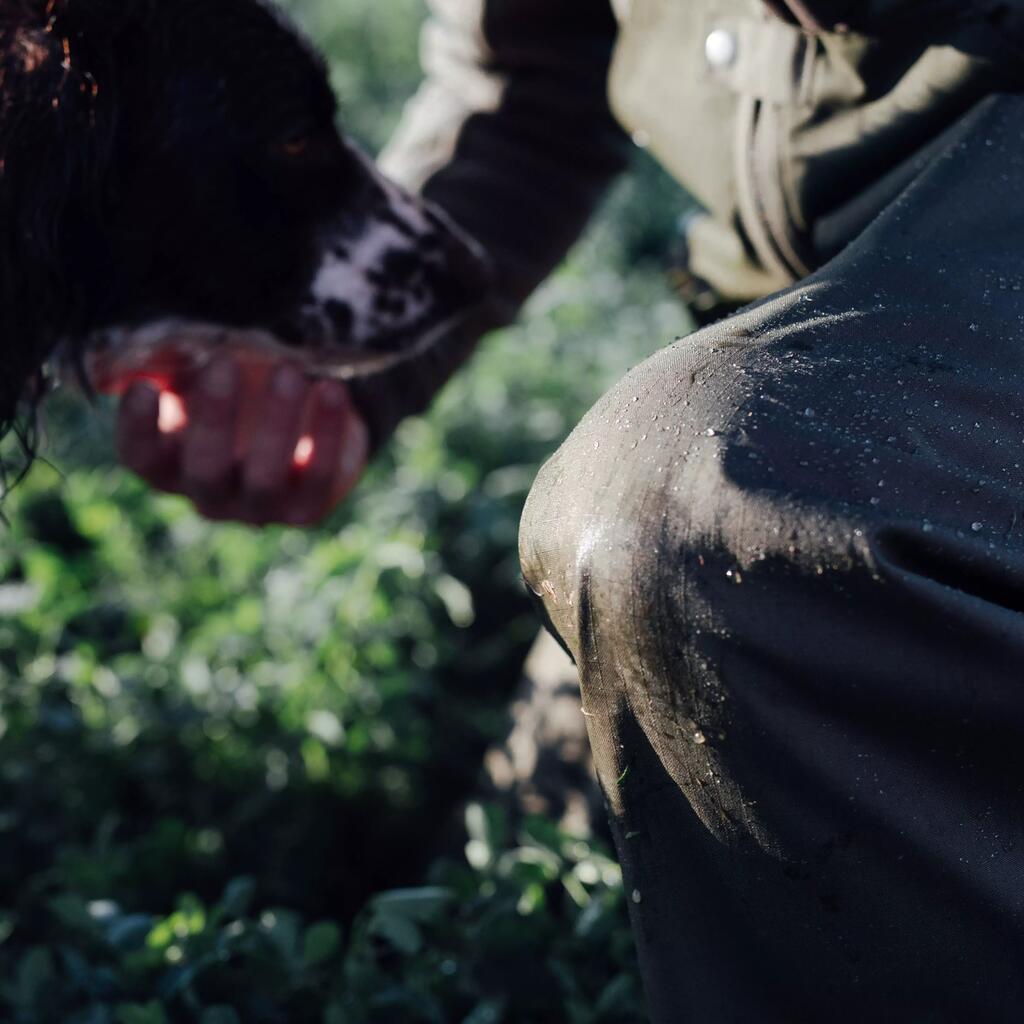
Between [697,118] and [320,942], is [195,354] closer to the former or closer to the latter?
[697,118]

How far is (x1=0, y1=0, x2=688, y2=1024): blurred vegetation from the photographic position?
4.68 ft

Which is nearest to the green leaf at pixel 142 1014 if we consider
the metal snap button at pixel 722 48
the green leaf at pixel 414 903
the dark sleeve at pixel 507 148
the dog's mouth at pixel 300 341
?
the green leaf at pixel 414 903

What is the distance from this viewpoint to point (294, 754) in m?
2.22

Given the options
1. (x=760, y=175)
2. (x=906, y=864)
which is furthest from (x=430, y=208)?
(x=906, y=864)

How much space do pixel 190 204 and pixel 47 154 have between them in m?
0.24

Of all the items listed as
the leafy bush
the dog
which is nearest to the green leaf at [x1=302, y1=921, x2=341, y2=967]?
the leafy bush

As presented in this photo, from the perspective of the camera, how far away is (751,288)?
184 cm

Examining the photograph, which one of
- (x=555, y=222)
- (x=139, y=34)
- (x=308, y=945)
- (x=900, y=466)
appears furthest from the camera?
(x=555, y=222)

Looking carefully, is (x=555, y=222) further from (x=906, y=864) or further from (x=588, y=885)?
(x=906, y=864)

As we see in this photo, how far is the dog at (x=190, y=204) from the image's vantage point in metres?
1.59

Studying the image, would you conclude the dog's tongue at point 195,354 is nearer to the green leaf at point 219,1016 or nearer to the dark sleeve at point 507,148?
the dark sleeve at point 507,148

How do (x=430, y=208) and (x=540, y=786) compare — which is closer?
(x=540, y=786)

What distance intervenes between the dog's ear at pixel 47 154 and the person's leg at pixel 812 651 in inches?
38.2

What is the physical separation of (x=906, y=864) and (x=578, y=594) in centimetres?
31
